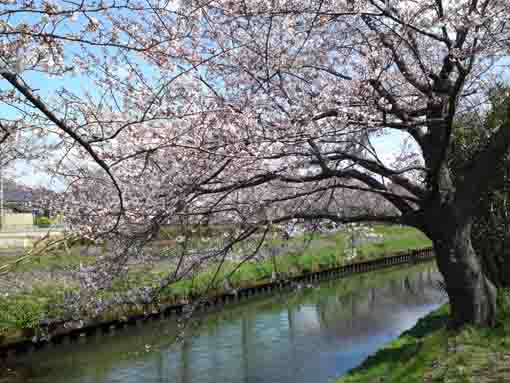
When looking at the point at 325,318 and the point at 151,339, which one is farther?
the point at 325,318

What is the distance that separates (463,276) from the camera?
242 inches

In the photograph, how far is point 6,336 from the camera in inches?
438

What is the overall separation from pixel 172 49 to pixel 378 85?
249cm

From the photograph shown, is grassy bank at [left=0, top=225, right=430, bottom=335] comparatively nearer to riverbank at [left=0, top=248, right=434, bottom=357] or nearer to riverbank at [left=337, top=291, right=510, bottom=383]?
riverbank at [left=0, top=248, right=434, bottom=357]

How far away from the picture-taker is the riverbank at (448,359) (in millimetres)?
5039

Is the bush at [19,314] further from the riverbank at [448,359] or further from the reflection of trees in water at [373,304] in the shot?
the riverbank at [448,359]

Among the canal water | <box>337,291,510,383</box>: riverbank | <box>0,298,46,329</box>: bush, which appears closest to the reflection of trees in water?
the canal water

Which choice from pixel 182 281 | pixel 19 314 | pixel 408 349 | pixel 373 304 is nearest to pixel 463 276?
pixel 408 349

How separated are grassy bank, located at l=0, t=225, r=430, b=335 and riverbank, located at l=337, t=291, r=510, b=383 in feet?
5.83

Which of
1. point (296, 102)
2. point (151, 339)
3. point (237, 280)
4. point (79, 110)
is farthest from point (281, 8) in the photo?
point (237, 280)

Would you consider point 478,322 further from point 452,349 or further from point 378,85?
point 378,85

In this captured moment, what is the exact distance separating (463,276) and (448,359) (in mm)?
1074

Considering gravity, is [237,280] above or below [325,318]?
above

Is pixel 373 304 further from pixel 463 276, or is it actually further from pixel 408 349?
pixel 463 276
